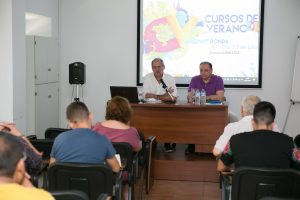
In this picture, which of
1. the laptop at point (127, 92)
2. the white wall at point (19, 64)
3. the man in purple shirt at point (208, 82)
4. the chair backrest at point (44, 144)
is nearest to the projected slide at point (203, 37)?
the man in purple shirt at point (208, 82)

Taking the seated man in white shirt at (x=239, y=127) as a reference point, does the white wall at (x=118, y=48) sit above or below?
above

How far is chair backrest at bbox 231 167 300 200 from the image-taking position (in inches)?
111

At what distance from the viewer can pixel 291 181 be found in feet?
9.34

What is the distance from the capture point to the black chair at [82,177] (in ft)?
9.90

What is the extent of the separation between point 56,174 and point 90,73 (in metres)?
5.29

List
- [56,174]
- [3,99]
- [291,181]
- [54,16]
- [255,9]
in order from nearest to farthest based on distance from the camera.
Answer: [291,181] < [56,174] < [3,99] < [255,9] < [54,16]

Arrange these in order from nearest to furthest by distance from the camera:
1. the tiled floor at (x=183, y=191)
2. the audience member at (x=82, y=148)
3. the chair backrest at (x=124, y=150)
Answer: the audience member at (x=82, y=148) → the chair backrest at (x=124, y=150) → the tiled floor at (x=183, y=191)

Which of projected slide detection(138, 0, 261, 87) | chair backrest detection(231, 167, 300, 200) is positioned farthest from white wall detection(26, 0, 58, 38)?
chair backrest detection(231, 167, 300, 200)

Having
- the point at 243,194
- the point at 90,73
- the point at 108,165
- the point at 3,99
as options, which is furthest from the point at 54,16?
the point at 243,194

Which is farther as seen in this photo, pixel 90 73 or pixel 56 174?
pixel 90 73

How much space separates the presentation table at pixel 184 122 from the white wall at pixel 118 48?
6.54 ft

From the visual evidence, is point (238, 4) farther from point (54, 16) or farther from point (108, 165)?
point (108, 165)

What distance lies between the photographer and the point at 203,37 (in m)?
7.70

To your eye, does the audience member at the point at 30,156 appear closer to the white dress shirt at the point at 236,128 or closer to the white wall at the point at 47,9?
the white dress shirt at the point at 236,128
